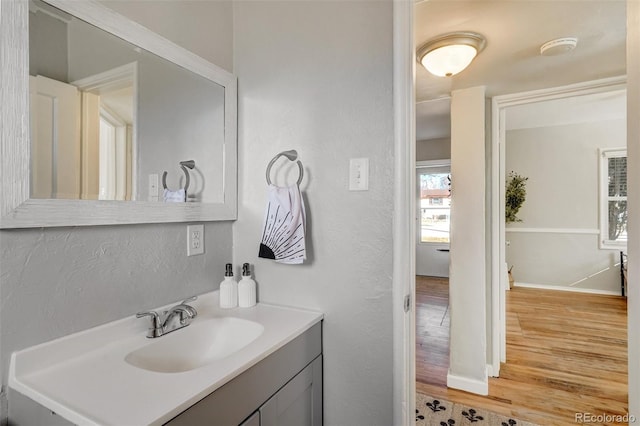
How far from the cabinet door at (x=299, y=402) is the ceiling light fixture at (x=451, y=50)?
1.58 meters

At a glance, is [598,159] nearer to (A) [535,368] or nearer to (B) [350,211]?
(A) [535,368]

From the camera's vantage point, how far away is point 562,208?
181 inches

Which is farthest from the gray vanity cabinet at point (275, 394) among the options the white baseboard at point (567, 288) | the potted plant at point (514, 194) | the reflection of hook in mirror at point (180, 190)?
the white baseboard at point (567, 288)

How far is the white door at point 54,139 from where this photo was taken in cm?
83

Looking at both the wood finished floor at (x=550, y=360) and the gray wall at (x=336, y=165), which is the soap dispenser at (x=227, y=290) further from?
the wood finished floor at (x=550, y=360)

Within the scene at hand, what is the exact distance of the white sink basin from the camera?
3.21 ft

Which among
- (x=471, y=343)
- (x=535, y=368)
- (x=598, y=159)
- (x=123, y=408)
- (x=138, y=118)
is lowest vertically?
(x=535, y=368)

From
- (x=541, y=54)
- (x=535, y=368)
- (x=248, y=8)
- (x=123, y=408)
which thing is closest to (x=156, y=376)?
(x=123, y=408)

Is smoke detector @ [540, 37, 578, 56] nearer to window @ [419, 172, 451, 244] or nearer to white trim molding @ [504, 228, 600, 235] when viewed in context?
white trim molding @ [504, 228, 600, 235]

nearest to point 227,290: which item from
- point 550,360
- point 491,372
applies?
point 491,372

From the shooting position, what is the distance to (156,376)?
0.78 meters

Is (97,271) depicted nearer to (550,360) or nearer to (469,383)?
(469,383)

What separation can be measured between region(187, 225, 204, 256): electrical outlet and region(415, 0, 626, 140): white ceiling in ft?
4.39

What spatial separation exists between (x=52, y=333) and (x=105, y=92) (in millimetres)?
715
